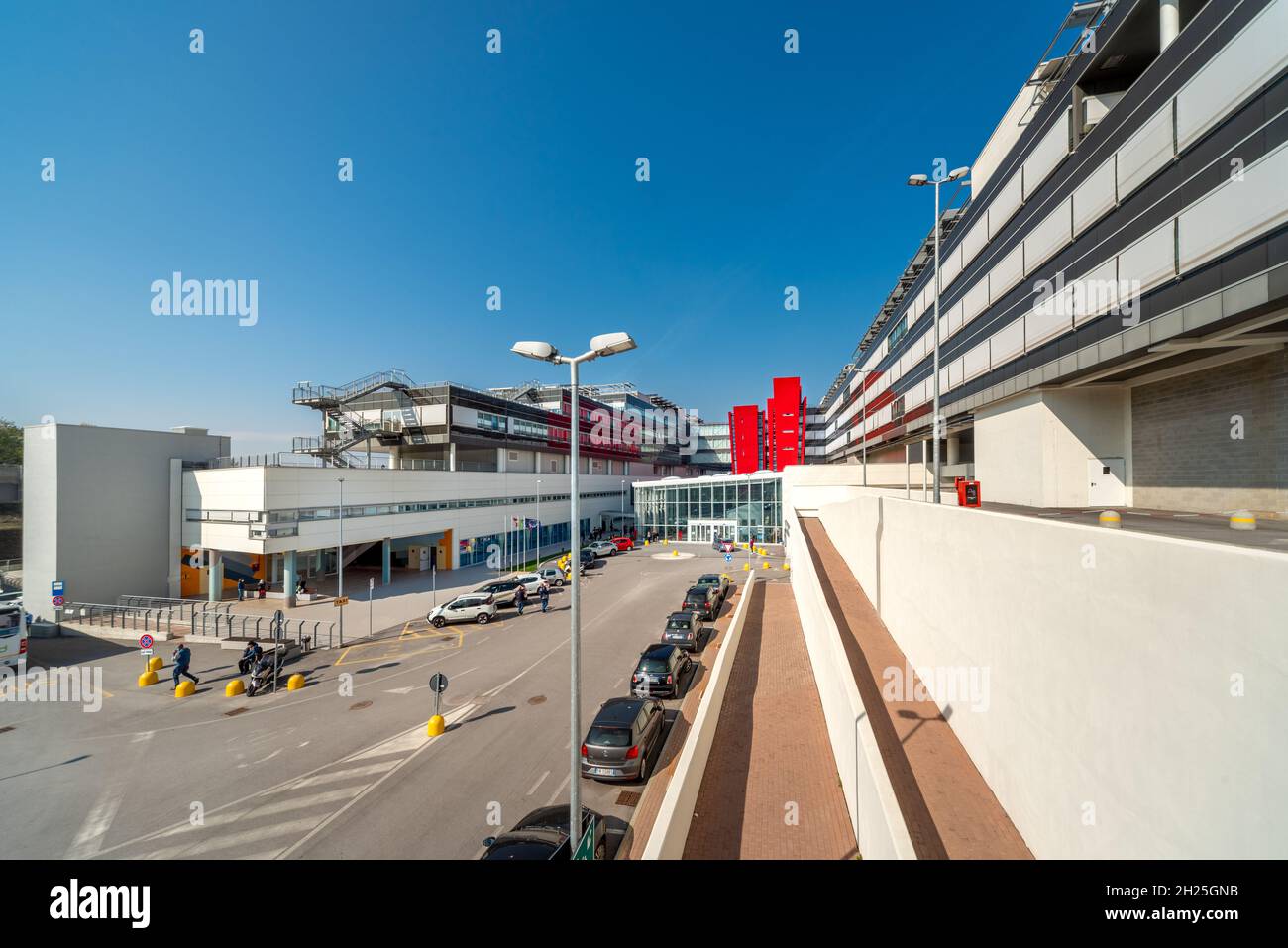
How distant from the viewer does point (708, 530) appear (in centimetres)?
4916

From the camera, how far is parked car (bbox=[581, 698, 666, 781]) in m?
10.1

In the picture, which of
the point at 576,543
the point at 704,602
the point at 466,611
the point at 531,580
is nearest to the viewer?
the point at 576,543

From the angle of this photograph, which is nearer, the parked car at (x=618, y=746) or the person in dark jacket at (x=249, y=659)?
the parked car at (x=618, y=746)

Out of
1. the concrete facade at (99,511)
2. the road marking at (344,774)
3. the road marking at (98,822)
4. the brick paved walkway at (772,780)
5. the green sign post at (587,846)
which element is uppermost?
the concrete facade at (99,511)

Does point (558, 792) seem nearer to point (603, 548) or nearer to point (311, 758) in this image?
point (311, 758)

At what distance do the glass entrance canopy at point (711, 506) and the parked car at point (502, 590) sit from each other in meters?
25.3

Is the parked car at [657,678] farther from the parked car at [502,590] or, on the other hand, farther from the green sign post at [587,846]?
the parked car at [502,590]

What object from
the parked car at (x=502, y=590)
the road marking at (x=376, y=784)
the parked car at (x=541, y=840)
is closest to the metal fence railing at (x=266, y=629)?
the parked car at (x=502, y=590)

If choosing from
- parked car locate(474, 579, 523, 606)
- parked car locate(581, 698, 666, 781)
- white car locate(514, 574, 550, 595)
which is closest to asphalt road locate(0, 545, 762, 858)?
parked car locate(581, 698, 666, 781)

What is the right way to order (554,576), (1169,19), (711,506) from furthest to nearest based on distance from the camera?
1. (711,506)
2. (554,576)
3. (1169,19)

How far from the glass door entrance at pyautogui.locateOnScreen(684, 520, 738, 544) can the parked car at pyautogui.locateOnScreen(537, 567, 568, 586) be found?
18.4 metres

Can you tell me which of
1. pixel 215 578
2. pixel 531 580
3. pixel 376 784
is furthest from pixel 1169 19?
pixel 215 578

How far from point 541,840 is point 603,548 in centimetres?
3467

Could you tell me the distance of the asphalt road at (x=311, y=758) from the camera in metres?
8.74
